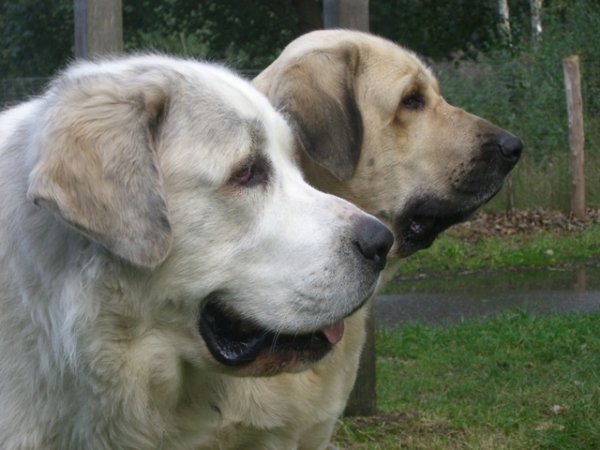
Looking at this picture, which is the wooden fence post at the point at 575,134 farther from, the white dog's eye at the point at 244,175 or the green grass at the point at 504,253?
the white dog's eye at the point at 244,175

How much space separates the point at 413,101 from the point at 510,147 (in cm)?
45

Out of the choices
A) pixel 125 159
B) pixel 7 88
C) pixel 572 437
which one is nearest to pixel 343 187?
pixel 125 159

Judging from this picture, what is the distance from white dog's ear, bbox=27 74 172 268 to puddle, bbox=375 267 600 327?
5111 mm

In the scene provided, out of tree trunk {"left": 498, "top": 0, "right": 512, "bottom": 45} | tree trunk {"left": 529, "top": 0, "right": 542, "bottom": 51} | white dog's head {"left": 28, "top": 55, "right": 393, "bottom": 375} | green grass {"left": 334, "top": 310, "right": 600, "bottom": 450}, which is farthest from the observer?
tree trunk {"left": 529, "top": 0, "right": 542, "bottom": 51}

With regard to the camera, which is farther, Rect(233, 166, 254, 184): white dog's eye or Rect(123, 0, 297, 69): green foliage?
Rect(123, 0, 297, 69): green foliage

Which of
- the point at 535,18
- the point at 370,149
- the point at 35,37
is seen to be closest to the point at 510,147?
the point at 370,149

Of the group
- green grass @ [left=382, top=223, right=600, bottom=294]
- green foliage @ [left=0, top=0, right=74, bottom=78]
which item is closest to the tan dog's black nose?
green grass @ [left=382, top=223, right=600, bottom=294]

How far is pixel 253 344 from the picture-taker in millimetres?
2559

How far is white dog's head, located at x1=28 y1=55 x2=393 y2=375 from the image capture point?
2312mm

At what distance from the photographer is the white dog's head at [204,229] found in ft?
7.59

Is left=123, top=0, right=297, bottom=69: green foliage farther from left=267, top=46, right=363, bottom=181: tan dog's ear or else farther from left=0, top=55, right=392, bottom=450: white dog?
left=0, top=55, right=392, bottom=450: white dog

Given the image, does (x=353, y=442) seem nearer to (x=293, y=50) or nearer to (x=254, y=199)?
(x=293, y=50)

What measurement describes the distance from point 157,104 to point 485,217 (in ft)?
29.5

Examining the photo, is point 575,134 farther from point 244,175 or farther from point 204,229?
point 204,229
